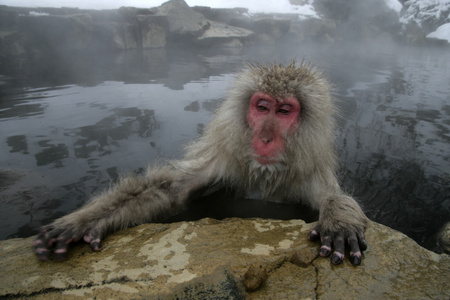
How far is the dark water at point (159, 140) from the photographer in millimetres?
2971

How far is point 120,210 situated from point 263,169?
40.4 inches

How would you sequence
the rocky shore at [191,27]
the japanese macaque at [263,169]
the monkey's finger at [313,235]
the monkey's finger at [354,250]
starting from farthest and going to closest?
the rocky shore at [191,27], the japanese macaque at [263,169], the monkey's finger at [313,235], the monkey's finger at [354,250]

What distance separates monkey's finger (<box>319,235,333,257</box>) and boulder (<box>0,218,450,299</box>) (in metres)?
0.03

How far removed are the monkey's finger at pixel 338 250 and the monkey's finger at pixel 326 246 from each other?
0.03 m

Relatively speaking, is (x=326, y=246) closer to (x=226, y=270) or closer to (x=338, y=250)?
(x=338, y=250)

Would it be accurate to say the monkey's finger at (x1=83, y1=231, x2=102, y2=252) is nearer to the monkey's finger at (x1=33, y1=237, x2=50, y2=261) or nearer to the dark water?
the monkey's finger at (x1=33, y1=237, x2=50, y2=261)

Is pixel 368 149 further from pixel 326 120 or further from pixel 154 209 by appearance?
pixel 154 209

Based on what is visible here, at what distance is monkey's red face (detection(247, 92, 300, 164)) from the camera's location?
7.48ft

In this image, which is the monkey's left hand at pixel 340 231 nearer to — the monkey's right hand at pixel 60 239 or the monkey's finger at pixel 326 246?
the monkey's finger at pixel 326 246

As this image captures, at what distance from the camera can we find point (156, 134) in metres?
4.61

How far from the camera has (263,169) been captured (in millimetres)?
2320

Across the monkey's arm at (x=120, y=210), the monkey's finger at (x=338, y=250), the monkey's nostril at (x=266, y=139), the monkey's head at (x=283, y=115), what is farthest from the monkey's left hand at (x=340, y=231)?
the monkey's arm at (x=120, y=210)

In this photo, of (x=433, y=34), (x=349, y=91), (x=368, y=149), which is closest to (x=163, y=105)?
(x=368, y=149)

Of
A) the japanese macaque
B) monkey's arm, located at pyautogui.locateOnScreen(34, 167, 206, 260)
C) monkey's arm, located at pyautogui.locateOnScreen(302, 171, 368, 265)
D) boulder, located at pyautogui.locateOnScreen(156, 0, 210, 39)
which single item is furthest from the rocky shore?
monkey's arm, located at pyautogui.locateOnScreen(302, 171, 368, 265)
